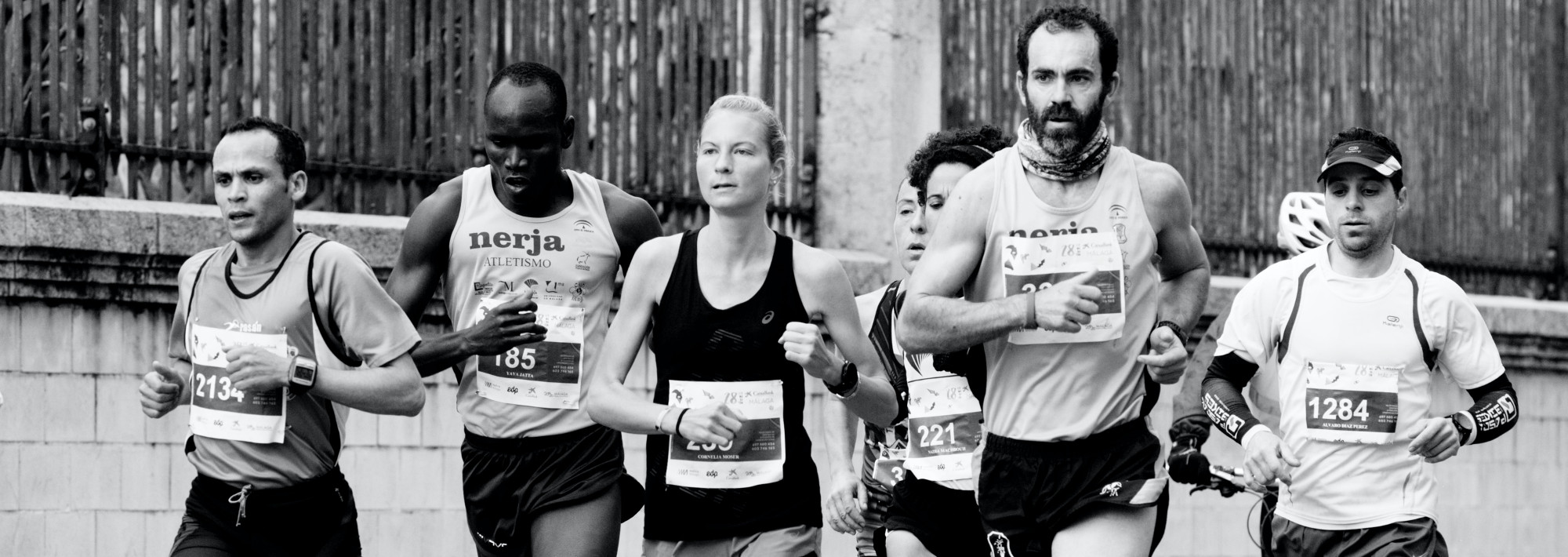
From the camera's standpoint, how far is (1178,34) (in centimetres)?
1226

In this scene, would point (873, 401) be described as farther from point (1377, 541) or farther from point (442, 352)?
point (1377, 541)

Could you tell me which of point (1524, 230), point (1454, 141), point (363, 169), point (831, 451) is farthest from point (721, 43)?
point (1524, 230)

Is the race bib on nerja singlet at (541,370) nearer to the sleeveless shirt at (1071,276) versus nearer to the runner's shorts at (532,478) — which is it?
the runner's shorts at (532,478)

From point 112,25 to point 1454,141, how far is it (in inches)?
382

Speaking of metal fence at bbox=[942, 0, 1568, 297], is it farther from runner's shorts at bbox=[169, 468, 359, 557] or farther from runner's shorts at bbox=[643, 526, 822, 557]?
runner's shorts at bbox=[169, 468, 359, 557]

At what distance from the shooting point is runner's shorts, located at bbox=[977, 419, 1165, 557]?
5.36 m

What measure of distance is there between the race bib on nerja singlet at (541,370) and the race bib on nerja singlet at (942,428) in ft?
3.95

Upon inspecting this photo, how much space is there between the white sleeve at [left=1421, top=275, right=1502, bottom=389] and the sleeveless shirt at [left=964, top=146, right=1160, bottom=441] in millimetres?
1299

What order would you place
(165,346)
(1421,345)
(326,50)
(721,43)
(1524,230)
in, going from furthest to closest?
(1524,230) < (721,43) < (326,50) < (165,346) < (1421,345)

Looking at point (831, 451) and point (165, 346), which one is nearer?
point (831, 451)

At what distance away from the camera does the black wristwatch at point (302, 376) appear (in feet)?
18.3

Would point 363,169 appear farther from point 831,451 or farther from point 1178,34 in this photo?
point 1178,34

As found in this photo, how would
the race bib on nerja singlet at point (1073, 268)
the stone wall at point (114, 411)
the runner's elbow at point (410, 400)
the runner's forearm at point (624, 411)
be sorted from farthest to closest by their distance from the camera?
the stone wall at point (114, 411)
the runner's elbow at point (410, 400)
the runner's forearm at point (624, 411)
the race bib on nerja singlet at point (1073, 268)

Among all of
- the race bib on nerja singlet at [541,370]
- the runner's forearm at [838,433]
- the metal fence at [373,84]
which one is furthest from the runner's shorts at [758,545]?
the metal fence at [373,84]
